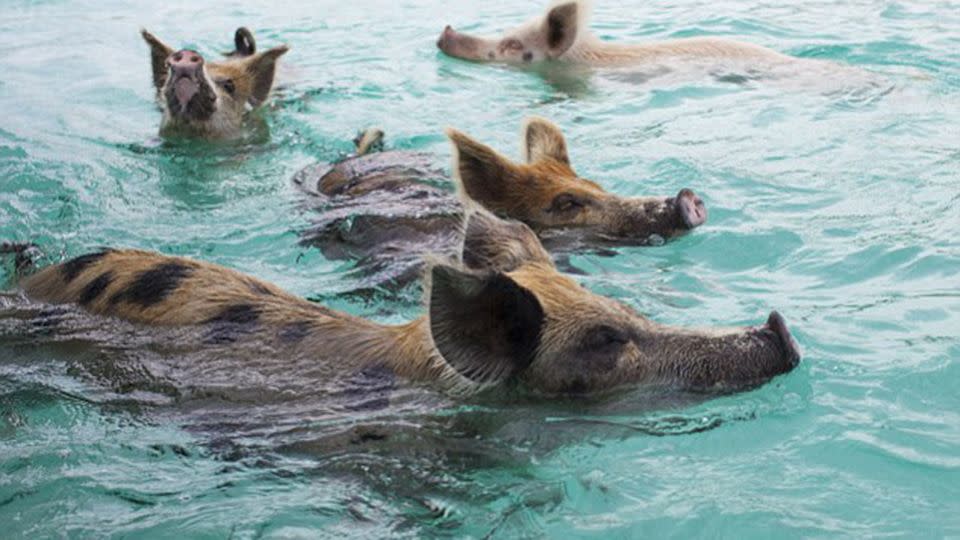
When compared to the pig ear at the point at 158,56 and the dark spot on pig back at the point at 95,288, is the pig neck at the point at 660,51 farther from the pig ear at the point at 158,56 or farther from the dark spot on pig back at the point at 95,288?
the dark spot on pig back at the point at 95,288

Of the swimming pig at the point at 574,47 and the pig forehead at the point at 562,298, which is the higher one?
the pig forehead at the point at 562,298

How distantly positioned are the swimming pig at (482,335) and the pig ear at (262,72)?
5117 mm

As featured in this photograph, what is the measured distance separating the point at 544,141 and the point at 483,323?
315 centimetres

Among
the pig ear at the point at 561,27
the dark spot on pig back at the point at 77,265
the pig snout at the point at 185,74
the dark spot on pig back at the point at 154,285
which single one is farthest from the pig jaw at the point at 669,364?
the pig ear at the point at 561,27

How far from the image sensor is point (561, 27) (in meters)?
11.7

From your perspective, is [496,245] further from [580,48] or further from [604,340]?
[580,48]

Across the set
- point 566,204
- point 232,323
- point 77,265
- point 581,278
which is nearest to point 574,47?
point 566,204

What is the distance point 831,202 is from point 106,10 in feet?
33.8

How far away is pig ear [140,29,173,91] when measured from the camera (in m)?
9.84

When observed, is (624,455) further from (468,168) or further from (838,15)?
(838,15)

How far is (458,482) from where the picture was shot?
14.0 feet

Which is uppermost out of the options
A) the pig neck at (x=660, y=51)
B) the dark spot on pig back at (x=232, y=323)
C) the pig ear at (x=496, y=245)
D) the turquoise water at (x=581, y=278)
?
the pig ear at (x=496, y=245)

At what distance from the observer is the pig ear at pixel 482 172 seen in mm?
6754

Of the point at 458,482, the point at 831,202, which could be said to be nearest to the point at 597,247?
the point at 831,202
